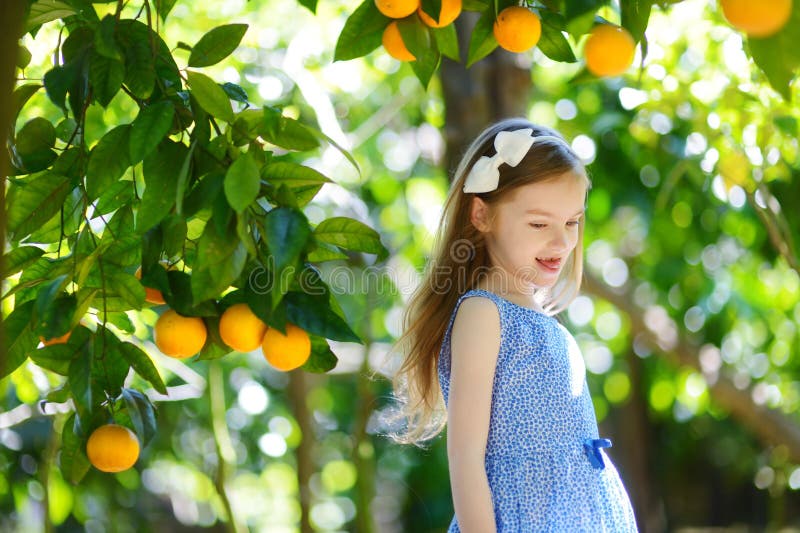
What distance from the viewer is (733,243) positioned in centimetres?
368

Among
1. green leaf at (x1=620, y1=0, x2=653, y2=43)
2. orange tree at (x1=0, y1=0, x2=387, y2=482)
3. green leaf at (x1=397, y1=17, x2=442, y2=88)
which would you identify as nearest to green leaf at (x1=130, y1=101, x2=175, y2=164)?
orange tree at (x1=0, y1=0, x2=387, y2=482)

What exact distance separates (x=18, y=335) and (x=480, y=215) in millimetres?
790

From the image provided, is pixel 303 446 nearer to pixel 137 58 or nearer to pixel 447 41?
pixel 447 41

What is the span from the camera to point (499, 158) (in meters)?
1.60

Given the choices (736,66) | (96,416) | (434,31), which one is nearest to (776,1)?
(434,31)

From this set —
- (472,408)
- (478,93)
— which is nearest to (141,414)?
(472,408)

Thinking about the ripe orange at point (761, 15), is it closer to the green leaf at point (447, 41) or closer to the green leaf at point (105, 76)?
the green leaf at point (447, 41)

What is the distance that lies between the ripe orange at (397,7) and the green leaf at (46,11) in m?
0.37

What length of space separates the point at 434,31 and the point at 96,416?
0.66 metres

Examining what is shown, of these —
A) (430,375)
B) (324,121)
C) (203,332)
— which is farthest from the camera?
(324,121)

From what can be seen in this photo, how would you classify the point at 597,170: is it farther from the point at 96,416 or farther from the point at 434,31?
the point at 96,416

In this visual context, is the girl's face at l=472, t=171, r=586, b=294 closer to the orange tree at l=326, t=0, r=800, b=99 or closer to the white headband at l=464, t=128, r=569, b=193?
the white headband at l=464, t=128, r=569, b=193

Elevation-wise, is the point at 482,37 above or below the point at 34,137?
above

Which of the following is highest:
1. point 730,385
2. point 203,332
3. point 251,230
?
point 251,230
